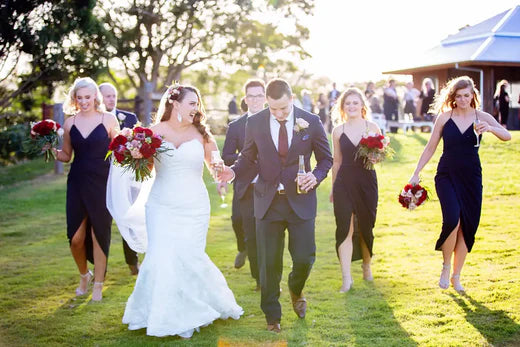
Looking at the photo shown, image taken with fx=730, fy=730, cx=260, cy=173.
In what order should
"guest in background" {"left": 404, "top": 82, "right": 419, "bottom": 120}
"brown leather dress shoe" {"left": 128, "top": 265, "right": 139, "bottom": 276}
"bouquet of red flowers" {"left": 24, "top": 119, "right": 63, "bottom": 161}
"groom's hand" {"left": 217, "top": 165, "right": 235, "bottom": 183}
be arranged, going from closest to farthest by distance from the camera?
"groom's hand" {"left": 217, "top": 165, "right": 235, "bottom": 183}
"bouquet of red flowers" {"left": 24, "top": 119, "right": 63, "bottom": 161}
"brown leather dress shoe" {"left": 128, "top": 265, "right": 139, "bottom": 276}
"guest in background" {"left": 404, "top": 82, "right": 419, "bottom": 120}

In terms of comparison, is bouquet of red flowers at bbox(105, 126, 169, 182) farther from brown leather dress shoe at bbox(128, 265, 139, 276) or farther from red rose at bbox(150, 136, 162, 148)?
brown leather dress shoe at bbox(128, 265, 139, 276)

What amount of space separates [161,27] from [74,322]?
114 feet

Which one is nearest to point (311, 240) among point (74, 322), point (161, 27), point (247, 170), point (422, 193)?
point (247, 170)

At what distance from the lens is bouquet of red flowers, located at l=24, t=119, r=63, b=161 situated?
28.7ft

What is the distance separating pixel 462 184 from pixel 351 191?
1303 mm

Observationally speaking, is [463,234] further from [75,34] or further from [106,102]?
[75,34]

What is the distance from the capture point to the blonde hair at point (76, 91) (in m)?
8.64

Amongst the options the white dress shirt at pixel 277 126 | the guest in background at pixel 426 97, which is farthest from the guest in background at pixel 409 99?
the white dress shirt at pixel 277 126

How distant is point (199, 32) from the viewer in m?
41.2

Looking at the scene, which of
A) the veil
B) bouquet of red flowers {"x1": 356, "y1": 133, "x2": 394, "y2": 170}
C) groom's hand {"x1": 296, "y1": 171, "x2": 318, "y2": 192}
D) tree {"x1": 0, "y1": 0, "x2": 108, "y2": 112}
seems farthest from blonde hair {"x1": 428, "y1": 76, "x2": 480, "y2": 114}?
tree {"x1": 0, "y1": 0, "x2": 108, "y2": 112}

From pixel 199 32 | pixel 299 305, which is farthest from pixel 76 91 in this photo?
pixel 199 32

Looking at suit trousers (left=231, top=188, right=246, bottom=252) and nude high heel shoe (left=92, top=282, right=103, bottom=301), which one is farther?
suit trousers (left=231, top=188, right=246, bottom=252)

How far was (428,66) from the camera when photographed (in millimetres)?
34750

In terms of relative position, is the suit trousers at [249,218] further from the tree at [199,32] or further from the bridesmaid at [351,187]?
the tree at [199,32]
